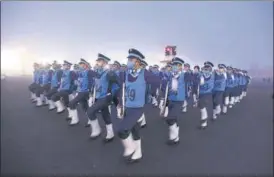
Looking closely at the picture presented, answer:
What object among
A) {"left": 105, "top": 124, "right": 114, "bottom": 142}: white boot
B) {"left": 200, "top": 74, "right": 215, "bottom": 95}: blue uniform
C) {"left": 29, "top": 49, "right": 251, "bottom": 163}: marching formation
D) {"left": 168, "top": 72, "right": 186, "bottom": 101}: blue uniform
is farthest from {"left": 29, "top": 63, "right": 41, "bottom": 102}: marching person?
{"left": 200, "top": 74, "right": 215, "bottom": 95}: blue uniform

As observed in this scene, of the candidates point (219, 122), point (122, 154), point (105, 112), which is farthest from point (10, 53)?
point (219, 122)

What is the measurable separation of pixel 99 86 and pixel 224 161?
189cm

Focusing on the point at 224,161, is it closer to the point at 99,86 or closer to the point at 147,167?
the point at 147,167

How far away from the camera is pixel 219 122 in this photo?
152 inches

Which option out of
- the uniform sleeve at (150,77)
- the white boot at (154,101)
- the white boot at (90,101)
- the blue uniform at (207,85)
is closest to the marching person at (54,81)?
the white boot at (90,101)

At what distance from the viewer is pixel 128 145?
2740 millimetres

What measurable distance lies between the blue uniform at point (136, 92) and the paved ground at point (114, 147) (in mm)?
263

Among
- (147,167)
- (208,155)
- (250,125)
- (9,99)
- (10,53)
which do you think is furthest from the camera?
(250,125)

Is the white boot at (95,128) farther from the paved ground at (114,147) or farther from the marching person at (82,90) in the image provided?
the marching person at (82,90)

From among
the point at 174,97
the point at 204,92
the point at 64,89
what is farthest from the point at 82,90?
the point at 204,92

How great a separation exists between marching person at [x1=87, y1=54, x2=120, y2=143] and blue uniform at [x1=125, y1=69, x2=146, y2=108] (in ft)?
0.87

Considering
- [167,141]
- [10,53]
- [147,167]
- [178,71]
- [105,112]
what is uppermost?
[10,53]

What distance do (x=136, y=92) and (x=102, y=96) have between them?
2.01 ft

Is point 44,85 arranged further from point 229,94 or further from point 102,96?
point 229,94
